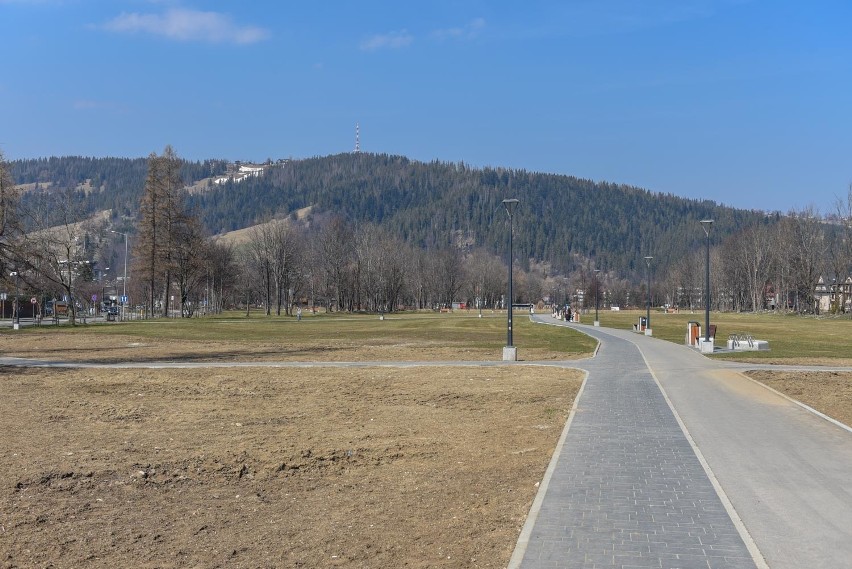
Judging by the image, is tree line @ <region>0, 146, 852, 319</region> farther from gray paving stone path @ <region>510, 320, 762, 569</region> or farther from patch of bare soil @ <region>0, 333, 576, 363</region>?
gray paving stone path @ <region>510, 320, 762, 569</region>

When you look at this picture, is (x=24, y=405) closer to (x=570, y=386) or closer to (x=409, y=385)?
(x=409, y=385)

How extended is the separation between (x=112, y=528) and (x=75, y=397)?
11.2m

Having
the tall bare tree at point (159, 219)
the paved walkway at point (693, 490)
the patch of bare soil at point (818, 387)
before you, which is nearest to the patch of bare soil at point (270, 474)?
the paved walkway at point (693, 490)

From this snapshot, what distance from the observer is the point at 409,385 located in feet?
66.3

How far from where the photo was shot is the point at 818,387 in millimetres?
20641

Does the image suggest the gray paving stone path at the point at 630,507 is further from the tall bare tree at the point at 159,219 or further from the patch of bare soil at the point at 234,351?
the tall bare tree at the point at 159,219

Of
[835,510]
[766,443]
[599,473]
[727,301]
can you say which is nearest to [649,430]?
[766,443]

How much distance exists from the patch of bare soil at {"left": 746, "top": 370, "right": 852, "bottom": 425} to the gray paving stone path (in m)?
4.87

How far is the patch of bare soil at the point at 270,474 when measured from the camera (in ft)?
23.6

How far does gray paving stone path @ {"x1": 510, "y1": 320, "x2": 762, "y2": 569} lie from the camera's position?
259 inches

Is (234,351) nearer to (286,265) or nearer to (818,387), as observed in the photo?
(818,387)

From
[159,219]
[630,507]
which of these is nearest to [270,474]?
[630,507]

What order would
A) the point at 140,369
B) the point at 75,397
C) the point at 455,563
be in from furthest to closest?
the point at 140,369 < the point at 75,397 < the point at 455,563

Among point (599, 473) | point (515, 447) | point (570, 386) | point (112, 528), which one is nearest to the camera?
point (112, 528)
